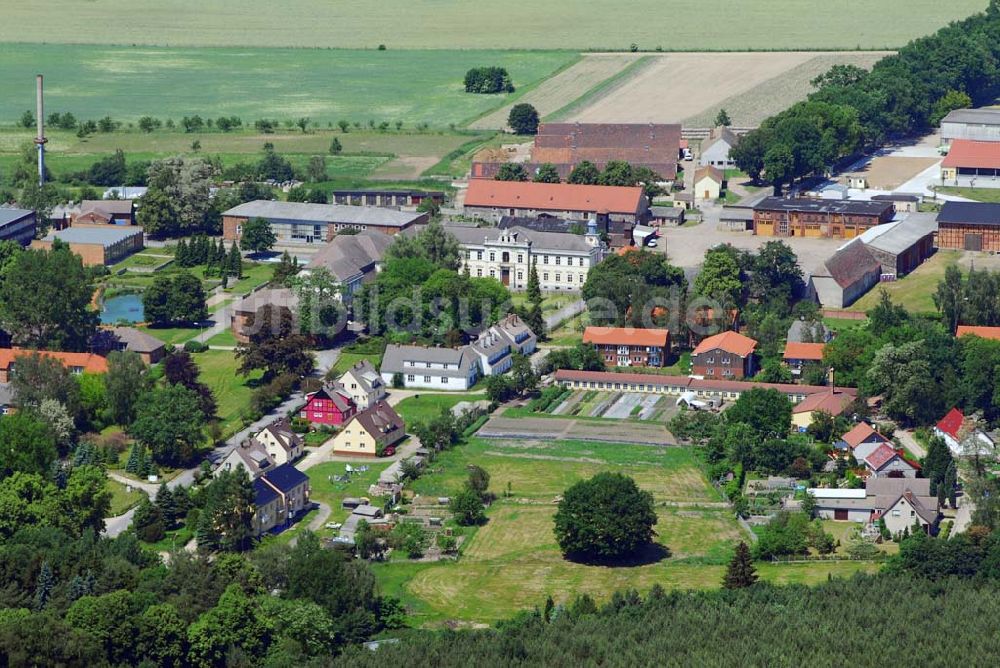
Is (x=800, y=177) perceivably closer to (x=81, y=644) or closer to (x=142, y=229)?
(x=142, y=229)

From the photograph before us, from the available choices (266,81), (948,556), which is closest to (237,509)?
(948,556)

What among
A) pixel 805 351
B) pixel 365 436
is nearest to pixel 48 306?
pixel 365 436

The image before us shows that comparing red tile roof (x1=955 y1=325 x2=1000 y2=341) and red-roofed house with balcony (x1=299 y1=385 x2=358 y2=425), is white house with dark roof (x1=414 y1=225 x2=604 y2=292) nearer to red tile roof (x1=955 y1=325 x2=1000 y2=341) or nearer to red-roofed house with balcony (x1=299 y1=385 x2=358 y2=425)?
red tile roof (x1=955 y1=325 x2=1000 y2=341)

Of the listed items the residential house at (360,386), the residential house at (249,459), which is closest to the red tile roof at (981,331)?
the residential house at (360,386)

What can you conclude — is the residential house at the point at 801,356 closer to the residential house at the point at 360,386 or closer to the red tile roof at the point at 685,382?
the red tile roof at the point at 685,382

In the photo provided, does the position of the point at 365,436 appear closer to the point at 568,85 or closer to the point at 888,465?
the point at 888,465

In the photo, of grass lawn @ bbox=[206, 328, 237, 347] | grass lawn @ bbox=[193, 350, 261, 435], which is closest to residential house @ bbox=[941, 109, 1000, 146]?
grass lawn @ bbox=[206, 328, 237, 347]

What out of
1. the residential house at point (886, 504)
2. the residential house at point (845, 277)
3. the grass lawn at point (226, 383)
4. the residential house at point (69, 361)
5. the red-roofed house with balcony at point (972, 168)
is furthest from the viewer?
the red-roofed house with balcony at point (972, 168)
